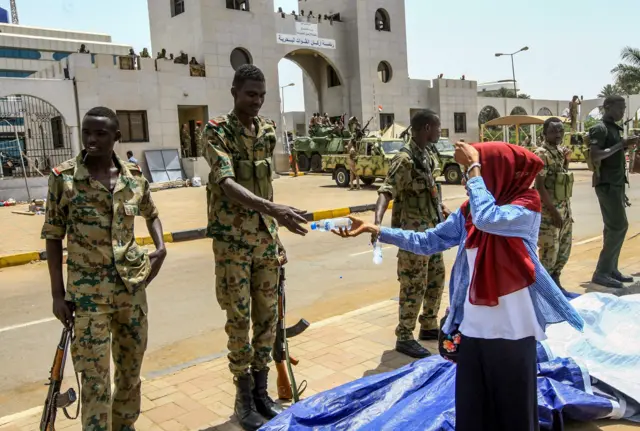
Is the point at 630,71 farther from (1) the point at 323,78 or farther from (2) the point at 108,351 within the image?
(2) the point at 108,351

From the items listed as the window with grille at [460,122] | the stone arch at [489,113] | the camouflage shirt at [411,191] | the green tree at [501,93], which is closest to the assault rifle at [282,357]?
the camouflage shirt at [411,191]

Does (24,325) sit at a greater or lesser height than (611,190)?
lesser

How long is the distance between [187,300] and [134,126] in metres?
18.1

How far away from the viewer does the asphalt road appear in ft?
14.5

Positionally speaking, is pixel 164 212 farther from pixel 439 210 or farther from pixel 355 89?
pixel 355 89

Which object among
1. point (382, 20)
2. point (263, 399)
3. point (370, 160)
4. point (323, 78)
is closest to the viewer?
point (263, 399)

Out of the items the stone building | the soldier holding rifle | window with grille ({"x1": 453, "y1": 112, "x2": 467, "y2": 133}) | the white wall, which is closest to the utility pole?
the white wall

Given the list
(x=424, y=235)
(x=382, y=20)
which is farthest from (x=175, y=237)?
(x=382, y=20)

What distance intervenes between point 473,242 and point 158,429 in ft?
6.66

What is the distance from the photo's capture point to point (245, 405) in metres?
3.18

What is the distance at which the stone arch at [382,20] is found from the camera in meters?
32.0

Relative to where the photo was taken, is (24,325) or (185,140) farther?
(185,140)

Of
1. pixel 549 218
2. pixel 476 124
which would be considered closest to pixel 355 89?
pixel 476 124

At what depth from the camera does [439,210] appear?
4238mm
